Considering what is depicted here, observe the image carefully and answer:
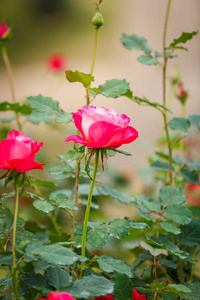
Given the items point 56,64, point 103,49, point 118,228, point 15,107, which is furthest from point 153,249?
point 103,49

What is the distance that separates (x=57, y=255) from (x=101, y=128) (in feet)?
0.45

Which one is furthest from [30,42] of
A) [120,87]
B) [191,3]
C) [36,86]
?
[120,87]

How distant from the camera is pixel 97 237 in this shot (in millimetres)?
428

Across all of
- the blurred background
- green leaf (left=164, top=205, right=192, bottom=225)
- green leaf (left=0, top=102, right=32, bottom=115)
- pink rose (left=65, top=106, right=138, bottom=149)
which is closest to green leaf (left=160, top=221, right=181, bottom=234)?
green leaf (left=164, top=205, right=192, bottom=225)

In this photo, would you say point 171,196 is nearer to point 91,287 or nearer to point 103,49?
point 91,287

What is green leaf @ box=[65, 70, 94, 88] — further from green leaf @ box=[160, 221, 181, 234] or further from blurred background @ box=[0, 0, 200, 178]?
blurred background @ box=[0, 0, 200, 178]

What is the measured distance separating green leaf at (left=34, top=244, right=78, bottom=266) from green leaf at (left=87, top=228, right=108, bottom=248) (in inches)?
3.2

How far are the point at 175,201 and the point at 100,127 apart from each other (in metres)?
0.22

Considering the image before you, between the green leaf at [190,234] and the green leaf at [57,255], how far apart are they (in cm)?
26

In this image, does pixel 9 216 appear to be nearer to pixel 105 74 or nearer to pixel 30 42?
pixel 105 74

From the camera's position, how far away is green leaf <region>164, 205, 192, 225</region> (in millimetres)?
500

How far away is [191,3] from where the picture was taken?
2.20m

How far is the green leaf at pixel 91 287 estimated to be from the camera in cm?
34

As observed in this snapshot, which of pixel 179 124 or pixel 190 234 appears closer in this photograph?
pixel 190 234
